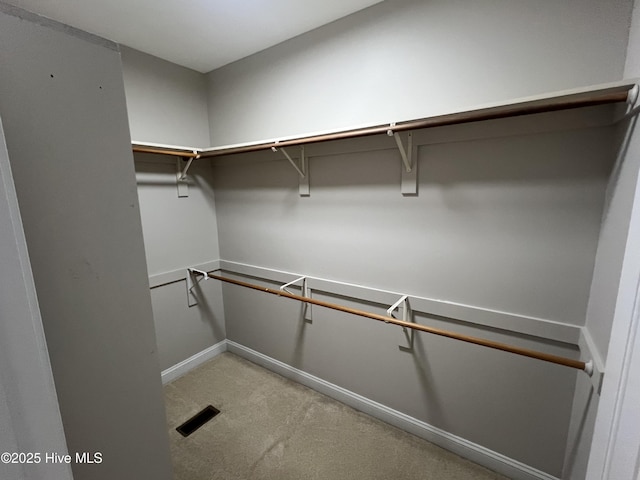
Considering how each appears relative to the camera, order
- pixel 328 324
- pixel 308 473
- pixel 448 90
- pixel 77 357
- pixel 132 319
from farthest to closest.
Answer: pixel 328 324, pixel 308 473, pixel 448 90, pixel 132 319, pixel 77 357

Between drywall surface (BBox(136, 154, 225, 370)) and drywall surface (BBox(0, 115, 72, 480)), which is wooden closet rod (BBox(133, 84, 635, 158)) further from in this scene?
drywall surface (BBox(0, 115, 72, 480))

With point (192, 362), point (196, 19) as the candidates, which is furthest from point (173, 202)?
point (192, 362)

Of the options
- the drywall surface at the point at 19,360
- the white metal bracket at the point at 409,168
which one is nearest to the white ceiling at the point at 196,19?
the white metal bracket at the point at 409,168

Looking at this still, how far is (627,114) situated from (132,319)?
5.84 feet

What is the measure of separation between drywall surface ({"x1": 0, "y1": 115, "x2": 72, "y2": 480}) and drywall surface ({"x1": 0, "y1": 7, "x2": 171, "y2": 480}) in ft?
1.12

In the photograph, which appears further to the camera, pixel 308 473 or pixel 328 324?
pixel 328 324

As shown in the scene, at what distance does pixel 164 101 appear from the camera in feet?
7.23

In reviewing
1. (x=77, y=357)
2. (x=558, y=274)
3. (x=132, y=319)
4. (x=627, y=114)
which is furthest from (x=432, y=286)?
(x=77, y=357)

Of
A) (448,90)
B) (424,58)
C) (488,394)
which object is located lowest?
(488,394)

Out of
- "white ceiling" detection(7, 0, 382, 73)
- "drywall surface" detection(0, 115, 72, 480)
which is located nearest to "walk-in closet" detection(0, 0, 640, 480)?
"drywall surface" detection(0, 115, 72, 480)

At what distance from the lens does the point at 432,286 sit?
5.32 ft

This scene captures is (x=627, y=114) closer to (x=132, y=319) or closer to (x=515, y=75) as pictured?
(x=515, y=75)

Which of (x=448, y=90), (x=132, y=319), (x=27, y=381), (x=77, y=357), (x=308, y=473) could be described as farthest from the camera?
(x=308, y=473)

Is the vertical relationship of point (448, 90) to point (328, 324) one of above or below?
above
